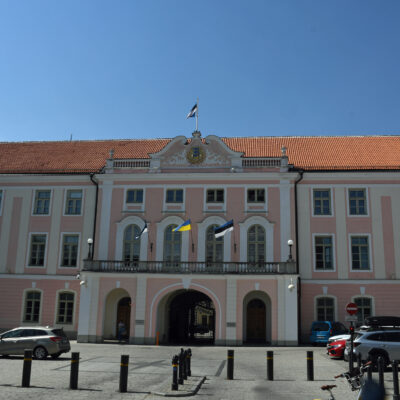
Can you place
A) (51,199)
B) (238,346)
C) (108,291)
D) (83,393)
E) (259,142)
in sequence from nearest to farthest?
(83,393) < (238,346) < (108,291) < (51,199) < (259,142)

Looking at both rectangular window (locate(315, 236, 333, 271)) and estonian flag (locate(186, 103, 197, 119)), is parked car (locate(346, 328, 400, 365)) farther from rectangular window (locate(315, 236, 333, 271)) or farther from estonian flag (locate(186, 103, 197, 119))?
estonian flag (locate(186, 103, 197, 119))

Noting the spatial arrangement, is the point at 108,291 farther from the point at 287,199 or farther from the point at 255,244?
the point at 287,199

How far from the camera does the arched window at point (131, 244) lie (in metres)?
32.0

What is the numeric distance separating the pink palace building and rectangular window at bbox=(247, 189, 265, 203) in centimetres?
9

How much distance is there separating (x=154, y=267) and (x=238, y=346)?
6821mm

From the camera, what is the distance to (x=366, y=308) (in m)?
30.6

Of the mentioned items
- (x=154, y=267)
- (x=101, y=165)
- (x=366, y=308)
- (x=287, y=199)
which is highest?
(x=101, y=165)

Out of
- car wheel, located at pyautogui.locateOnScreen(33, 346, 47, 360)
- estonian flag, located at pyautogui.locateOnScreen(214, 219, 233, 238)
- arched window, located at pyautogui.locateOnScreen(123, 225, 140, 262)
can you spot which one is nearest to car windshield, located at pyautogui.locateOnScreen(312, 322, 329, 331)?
estonian flag, located at pyautogui.locateOnScreen(214, 219, 233, 238)

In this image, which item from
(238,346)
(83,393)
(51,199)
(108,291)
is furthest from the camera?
(51,199)

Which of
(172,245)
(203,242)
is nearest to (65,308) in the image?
(172,245)

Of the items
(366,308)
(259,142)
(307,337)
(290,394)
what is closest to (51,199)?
(259,142)

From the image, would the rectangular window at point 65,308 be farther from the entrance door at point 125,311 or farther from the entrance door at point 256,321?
the entrance door at point 256,321

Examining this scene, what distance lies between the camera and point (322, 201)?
105 ft

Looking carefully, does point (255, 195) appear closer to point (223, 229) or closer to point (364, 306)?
point (223, 229)
